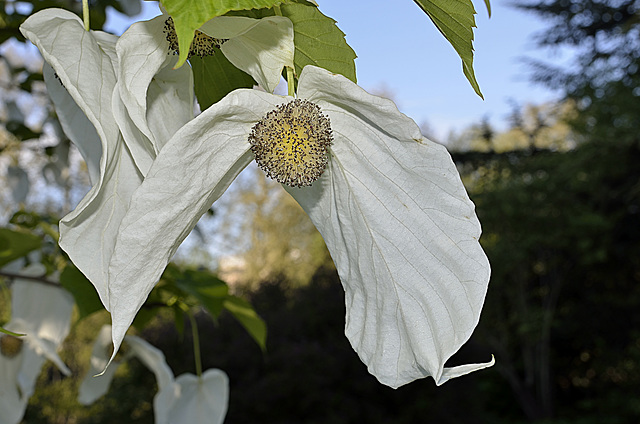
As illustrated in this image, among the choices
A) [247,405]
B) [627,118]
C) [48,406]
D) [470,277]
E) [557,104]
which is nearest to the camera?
[470,277]

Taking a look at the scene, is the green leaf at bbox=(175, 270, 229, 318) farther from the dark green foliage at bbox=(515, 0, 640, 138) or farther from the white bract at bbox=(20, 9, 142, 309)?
the dark green foliage at bbox=(515, 0, 640, 138)

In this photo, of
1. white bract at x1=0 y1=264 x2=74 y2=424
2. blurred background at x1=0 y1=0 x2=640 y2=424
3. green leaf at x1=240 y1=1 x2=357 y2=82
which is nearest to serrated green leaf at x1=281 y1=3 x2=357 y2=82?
green leaf at x1=240 y1=1 x2=357 y2=82

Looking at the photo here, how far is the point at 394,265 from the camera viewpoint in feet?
0.97

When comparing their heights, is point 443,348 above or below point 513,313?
above

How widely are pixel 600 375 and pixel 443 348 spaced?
6.30 metres

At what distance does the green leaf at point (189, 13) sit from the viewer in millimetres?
223

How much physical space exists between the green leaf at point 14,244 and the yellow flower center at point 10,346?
179mm

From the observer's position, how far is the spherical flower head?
0.93ft

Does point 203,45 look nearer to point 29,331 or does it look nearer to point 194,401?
point 194,401

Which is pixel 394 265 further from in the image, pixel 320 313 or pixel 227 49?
pixel 320 313

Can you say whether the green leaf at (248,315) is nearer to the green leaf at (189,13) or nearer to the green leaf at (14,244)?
the green leaf at (14,244)

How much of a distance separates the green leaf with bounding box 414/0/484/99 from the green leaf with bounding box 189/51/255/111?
0.40 feet

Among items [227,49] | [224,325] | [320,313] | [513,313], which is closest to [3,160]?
[224,325]

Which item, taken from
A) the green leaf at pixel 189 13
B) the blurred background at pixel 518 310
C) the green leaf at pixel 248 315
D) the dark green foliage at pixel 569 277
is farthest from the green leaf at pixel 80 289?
the dark green foliage at pixel 569 277
